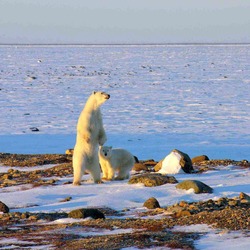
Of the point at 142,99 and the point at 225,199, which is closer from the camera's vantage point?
the point at 225,199

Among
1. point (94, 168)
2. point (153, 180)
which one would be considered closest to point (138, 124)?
point (94, 168)

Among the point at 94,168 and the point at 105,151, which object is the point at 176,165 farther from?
the point at 94,168

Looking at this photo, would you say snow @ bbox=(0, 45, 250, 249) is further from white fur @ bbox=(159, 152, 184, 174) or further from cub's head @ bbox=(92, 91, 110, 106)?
cub's head @ bbox=(92, 91, 110, 106)

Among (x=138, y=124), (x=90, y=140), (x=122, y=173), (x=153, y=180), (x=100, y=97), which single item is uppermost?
(x=100, y=97)

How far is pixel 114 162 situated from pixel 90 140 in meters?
0.54

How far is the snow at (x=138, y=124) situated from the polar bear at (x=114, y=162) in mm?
429

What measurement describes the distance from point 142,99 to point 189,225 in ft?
68.3

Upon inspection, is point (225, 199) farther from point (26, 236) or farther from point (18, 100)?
point (18, 100)

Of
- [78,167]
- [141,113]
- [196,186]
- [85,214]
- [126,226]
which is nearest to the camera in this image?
[126,226]

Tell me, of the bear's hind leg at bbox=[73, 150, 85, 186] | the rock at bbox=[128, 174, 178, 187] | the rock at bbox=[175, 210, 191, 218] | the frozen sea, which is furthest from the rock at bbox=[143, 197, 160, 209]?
the frozen sea

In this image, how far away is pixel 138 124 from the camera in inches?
789

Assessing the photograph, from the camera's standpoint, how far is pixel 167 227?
6.79 metres

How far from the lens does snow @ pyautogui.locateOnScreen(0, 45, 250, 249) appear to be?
29.7ft

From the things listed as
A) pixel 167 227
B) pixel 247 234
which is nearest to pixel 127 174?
pixel 167 227
